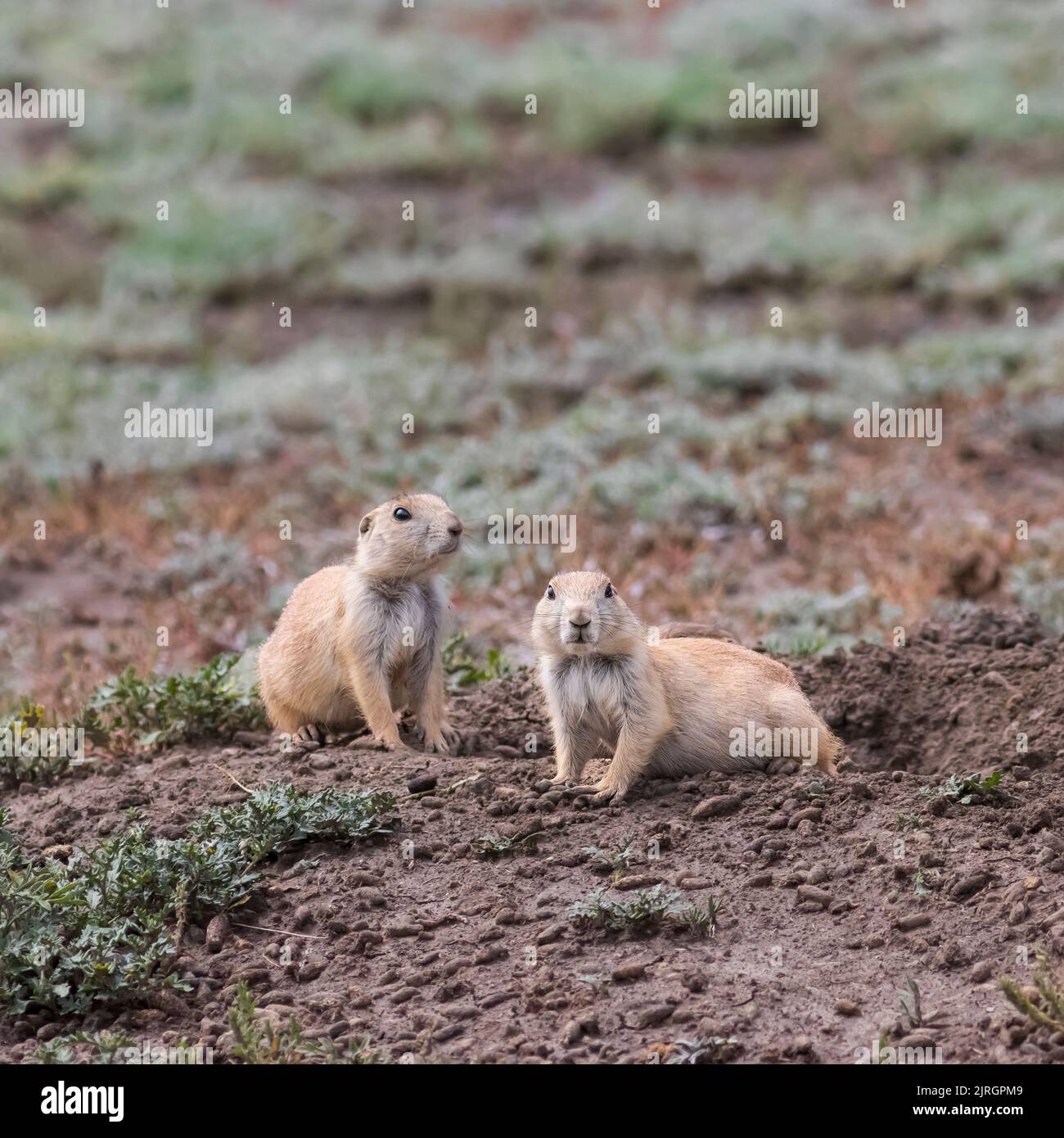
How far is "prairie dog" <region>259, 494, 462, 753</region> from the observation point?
6523 mm

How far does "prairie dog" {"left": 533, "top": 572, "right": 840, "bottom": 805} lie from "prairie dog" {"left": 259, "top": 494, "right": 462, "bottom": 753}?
77 centimetres

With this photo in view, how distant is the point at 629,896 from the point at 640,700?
3.37ft

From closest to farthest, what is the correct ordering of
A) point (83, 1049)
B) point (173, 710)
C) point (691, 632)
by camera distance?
1. point (83, 1049)
2. point (173, 710)
3. point (691, 632)

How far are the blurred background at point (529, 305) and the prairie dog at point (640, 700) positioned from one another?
1260 mm

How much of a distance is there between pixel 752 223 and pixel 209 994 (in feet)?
46.9

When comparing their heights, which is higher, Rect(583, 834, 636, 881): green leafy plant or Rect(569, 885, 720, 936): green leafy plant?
Rect(583, 834, 636, 881): green leafy plant

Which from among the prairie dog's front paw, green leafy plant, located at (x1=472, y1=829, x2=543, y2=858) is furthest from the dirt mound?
green leafy plant, located at (x1=472, y1=829, x2=543, y2=858)

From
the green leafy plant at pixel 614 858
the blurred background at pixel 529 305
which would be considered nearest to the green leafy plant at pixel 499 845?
the green leafy plant at pixel 614 858

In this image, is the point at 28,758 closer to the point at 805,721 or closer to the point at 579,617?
the point at 579,617

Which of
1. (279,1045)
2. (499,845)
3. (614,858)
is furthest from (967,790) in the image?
(279,1045)

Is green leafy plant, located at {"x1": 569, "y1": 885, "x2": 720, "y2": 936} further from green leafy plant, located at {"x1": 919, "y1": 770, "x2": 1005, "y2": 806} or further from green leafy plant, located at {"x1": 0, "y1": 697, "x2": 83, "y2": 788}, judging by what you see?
green leafy plant, located at {"x1": 0, "y1": 697, "x2": 83, "y2": 788}

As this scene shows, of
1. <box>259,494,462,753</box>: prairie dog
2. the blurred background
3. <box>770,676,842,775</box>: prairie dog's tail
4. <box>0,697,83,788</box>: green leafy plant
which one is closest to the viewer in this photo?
<box>770,676,842,775</box>: prairie dog's tail

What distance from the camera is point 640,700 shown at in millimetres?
5816

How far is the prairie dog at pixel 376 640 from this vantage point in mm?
6523
